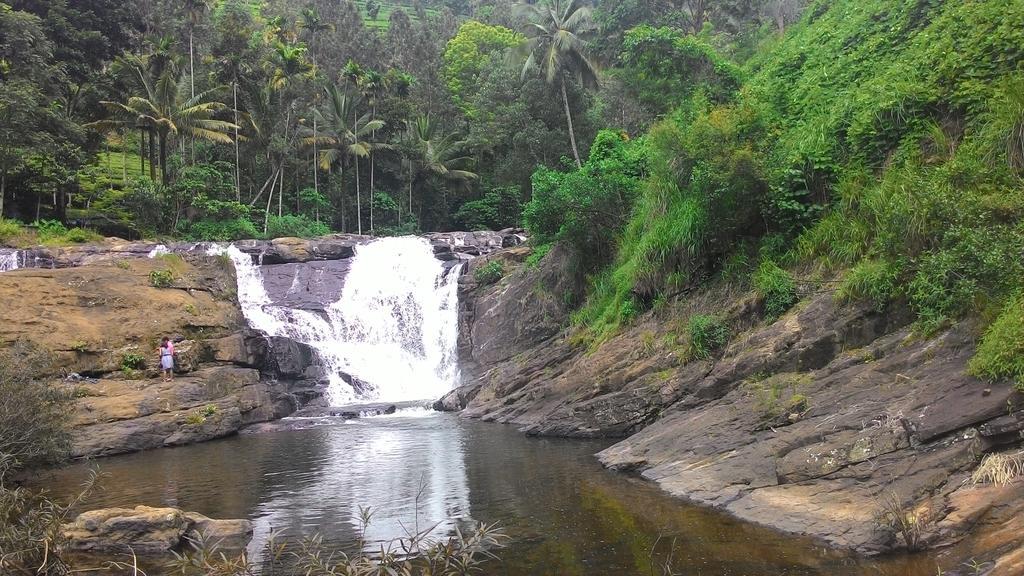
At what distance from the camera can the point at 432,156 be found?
47531 millimetres

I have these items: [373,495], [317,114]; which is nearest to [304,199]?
[317,114]

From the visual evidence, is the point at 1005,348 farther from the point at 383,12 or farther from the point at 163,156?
the point at 383,12

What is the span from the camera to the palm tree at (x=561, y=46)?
124 feet

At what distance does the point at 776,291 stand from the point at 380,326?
1551cm

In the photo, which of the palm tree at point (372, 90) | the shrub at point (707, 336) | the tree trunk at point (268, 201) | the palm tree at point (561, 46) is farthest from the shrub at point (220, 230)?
the shrub at point (707, 336)

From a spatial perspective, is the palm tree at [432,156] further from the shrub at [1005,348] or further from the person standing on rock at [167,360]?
the shrub at [1005,348]

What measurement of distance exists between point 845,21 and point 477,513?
17.8m

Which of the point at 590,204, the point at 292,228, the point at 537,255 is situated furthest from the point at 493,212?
the point at 590,204

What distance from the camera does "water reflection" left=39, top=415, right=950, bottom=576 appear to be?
23.6ft

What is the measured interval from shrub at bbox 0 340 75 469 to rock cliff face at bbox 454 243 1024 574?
29.8ft

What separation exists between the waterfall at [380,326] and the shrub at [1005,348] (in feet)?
55.0

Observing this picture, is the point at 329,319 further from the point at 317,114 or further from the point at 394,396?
the point at 317,114

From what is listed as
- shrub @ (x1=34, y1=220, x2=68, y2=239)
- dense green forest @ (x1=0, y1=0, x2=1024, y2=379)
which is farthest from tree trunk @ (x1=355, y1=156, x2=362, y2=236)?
shrub @ (x1=34, y1=220, x2=68, y2=239)

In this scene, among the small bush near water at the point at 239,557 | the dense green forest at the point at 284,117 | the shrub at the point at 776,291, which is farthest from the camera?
the dense green forest at the point at 284,117
